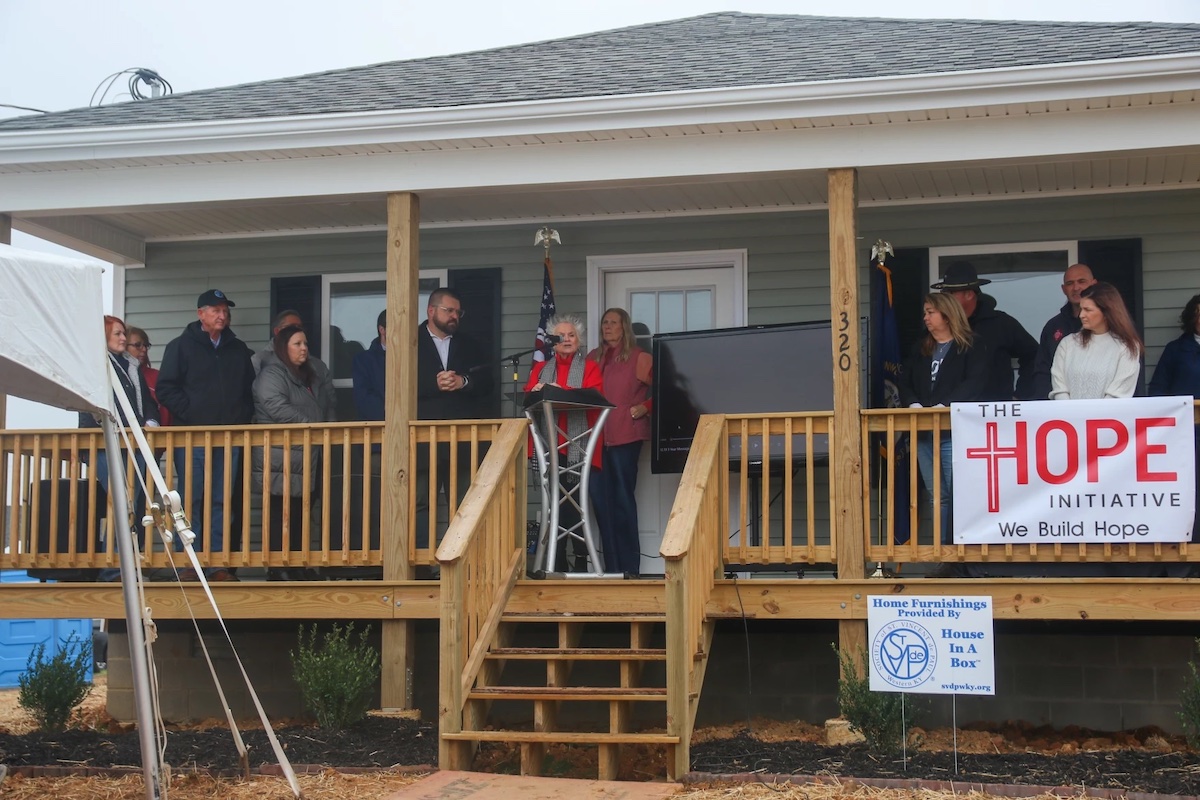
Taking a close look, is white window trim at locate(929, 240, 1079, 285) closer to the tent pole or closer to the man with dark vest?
the man with dark vest

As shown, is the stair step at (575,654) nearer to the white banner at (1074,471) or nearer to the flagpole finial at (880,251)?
the white banner at (1074,471)

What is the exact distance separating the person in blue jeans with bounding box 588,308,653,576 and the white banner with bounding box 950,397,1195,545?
2.24m

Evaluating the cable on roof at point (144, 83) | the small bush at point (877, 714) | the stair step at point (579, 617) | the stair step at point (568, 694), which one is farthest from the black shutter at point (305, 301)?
the cable on roof at point (144, 83)

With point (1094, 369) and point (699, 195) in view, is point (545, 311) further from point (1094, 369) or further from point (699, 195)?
point (1094, 369)

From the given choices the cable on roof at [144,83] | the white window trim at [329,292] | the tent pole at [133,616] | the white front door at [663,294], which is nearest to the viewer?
the tent pole at [133,616]

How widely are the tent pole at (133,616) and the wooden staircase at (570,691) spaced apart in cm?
155

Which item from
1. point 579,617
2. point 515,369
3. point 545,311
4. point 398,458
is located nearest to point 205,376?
point 398,458

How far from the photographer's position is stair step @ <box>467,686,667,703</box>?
6.97 meters

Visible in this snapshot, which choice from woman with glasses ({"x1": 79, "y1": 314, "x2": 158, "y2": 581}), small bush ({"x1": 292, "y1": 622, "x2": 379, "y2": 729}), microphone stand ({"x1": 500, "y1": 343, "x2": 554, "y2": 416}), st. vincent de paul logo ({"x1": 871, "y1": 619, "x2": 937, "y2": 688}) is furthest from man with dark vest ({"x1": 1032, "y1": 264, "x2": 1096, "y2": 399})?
woman with glasses ({"x1": 79, "y1": 314, "x2": 158, "y2": 581})

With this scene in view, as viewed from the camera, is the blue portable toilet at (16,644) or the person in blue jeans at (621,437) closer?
the person in blue jeans at (621,437)

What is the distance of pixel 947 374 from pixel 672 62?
3.04 meters

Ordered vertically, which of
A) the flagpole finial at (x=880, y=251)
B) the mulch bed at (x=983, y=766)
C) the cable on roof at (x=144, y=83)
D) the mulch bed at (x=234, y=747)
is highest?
the cable on roof at (x=144, y=83)

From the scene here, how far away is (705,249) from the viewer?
10.0 meters

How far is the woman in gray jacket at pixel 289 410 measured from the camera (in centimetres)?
892
